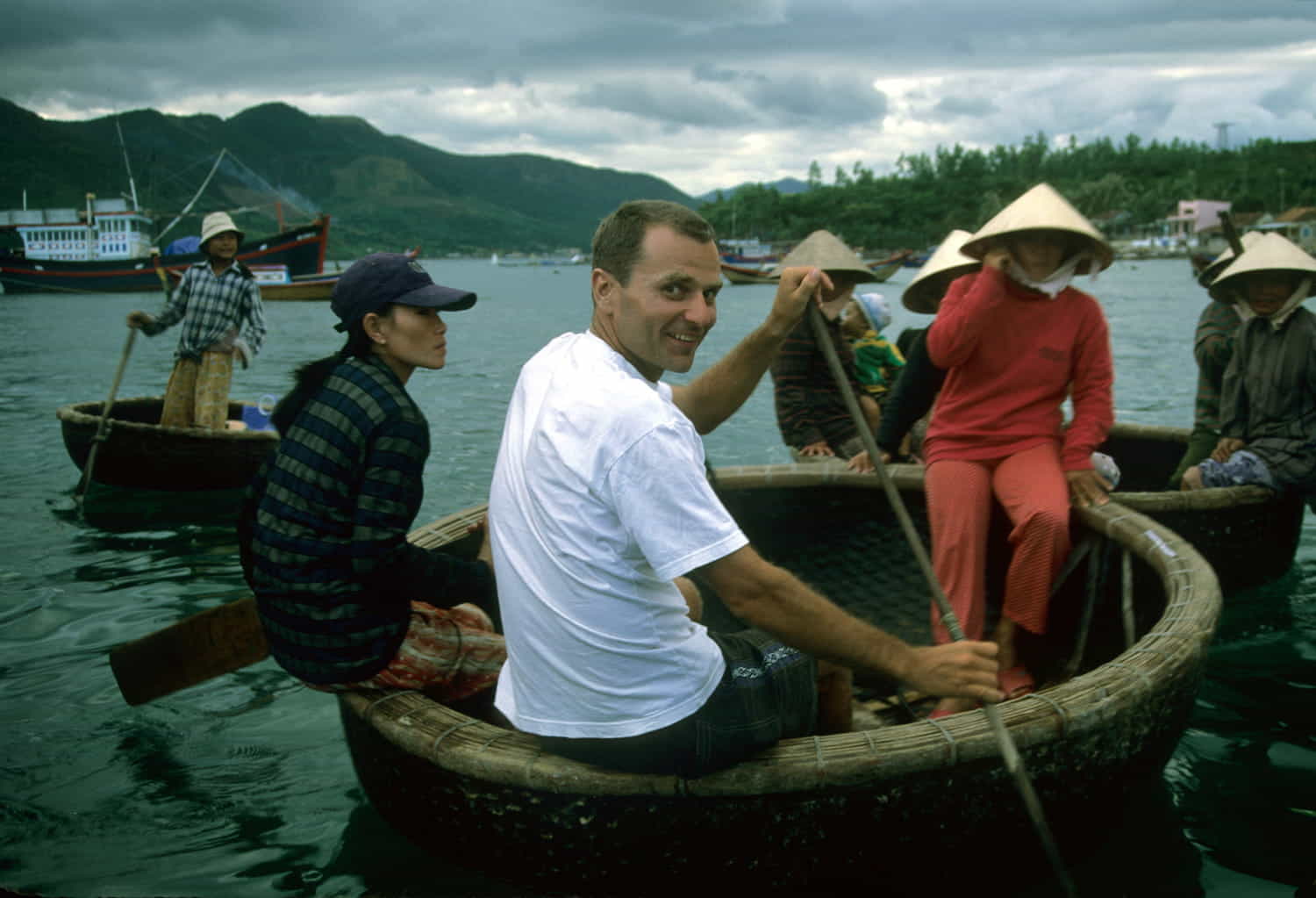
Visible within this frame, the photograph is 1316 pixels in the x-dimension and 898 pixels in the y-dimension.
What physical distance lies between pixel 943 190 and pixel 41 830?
428 ft

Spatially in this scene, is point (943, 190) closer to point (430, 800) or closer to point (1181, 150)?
point (1181, 150)

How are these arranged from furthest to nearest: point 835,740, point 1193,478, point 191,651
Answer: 1. point 1193,478
2. point 191,651
3. point 835,740

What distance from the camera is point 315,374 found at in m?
2.59

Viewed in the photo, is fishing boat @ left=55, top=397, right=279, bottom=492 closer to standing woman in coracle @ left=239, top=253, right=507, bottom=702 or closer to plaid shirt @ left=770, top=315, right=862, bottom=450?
plaid shirt @ left=770, top=315, right=862, bottom=450

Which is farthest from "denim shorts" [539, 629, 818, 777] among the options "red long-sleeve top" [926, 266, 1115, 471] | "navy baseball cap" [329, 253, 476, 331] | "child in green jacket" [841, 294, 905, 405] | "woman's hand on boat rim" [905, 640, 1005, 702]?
"child in green jacket" [841, 294, 905, 405]

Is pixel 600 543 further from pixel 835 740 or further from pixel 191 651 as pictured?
pixel 191 651

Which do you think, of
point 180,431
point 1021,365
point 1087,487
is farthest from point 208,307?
point 1087,487

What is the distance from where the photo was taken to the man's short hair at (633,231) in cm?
202

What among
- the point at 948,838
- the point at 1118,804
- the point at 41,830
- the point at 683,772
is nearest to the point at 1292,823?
the point at 1118,804

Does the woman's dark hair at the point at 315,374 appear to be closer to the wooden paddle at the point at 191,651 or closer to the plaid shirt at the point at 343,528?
the plaid shirt at the point at 343,528

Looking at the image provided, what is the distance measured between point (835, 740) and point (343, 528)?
1.24m

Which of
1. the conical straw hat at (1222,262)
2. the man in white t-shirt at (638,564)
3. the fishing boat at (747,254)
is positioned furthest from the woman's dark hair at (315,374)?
the fishing boat at (747,254)

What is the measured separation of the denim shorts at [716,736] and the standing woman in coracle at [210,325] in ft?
18.9

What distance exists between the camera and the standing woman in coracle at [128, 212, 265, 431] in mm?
6996
